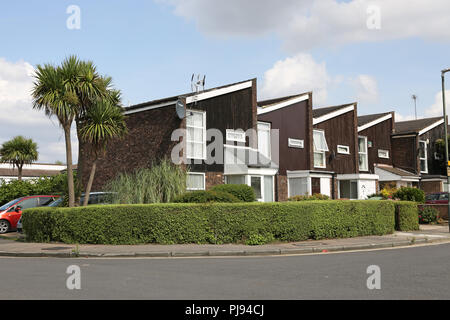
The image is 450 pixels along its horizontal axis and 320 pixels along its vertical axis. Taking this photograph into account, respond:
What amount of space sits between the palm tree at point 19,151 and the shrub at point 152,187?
24043mm

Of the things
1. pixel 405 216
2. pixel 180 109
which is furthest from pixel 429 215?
pixel 180 109

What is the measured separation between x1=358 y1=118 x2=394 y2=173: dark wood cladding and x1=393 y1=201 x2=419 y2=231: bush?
1326 cm

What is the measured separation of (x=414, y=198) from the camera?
25.9 meters

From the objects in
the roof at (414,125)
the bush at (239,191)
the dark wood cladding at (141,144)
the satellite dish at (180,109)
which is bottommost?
the bush at (239,191)

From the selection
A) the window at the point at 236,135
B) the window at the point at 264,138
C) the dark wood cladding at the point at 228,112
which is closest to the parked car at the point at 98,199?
the dark wood cladding at the point at 228,112

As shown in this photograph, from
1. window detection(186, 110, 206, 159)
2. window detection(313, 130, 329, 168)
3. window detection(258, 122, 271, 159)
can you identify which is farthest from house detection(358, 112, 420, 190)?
window detection(186, 110, 206, 159)

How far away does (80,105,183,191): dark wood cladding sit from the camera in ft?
69.6

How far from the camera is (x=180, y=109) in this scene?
67.9 ft

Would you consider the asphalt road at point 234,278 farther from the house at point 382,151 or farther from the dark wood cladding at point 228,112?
the house at point 382,151

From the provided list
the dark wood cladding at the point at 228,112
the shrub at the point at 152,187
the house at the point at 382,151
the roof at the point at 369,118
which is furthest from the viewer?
the roof at the point at 369,118

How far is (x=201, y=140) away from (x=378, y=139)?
18.5m

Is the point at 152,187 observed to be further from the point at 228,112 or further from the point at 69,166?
the point at 228,112

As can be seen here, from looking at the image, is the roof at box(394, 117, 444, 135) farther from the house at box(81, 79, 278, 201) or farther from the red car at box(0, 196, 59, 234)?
the red car at box(0, 196, 59, 234)

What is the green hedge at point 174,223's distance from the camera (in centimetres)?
1473
